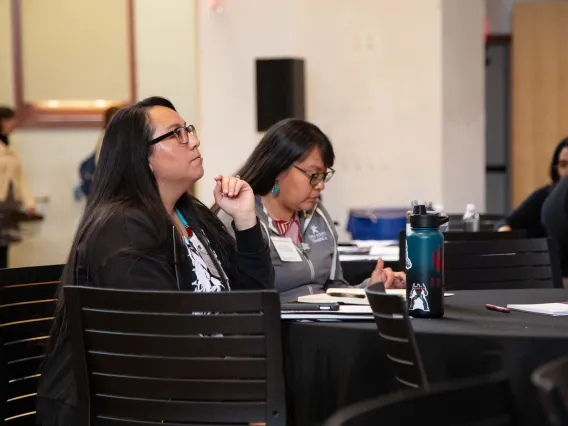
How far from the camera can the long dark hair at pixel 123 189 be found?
7.85ft

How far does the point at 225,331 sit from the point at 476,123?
6403 millimetres

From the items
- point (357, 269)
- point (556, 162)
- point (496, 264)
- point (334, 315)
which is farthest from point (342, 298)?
point (556, 162)

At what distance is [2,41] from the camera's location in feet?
35.2

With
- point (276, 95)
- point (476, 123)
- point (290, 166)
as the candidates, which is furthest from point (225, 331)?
point (476, 123)

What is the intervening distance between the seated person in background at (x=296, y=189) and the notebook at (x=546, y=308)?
2.88 ft

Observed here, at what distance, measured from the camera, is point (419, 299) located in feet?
7.88

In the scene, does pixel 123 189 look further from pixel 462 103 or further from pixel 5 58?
pixel 5 58

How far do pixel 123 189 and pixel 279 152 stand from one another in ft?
3.16

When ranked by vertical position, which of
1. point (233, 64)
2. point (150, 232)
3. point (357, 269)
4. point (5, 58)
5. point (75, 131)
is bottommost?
point (357, 269)

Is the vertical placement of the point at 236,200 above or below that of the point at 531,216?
above

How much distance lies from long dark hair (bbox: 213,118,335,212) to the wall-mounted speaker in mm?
4246

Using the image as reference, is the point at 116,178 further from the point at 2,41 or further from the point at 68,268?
the point at 2,41

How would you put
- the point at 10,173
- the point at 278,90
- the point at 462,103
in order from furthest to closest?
1. the point at 10,173
2. the point at 462,103
3. the point at 278,90

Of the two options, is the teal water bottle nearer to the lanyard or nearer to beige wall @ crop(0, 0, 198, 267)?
the lanyard
